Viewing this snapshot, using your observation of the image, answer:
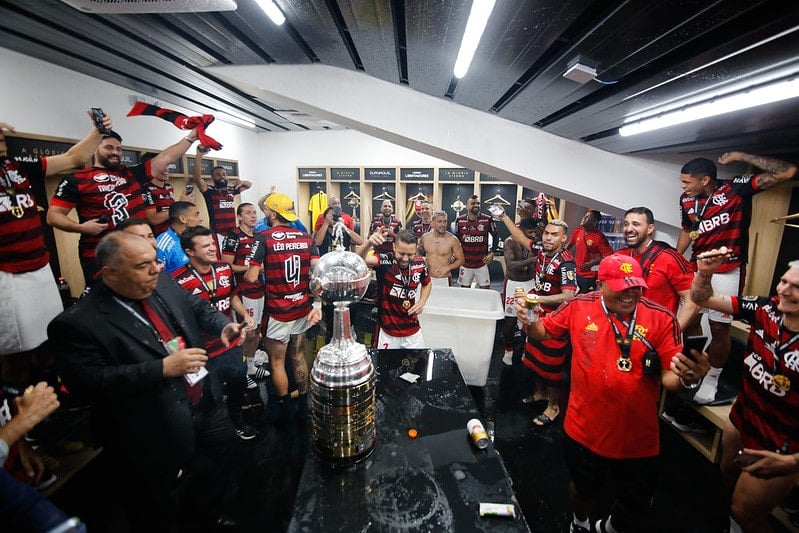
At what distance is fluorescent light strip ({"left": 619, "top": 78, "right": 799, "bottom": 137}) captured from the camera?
1477 millimetres

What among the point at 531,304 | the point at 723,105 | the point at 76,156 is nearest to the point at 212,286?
the point at 76,156

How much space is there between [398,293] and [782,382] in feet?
6.94

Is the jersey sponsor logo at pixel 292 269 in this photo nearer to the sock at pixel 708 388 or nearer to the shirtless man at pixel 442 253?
the shirtless man at pixel 442 253

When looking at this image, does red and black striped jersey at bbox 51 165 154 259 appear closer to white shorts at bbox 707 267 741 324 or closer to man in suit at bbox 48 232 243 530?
man in suit at bbox 48 232 243 530

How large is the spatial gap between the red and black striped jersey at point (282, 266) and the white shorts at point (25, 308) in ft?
4.14

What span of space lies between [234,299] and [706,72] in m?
3.24

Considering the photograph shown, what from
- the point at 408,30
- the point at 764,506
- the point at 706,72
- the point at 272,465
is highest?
the point at 408,30

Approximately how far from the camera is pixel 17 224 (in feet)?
6.72

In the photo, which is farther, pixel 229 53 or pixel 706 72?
pixel 229 53

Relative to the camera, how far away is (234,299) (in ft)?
9.21

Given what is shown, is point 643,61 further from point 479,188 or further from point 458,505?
point 479,188

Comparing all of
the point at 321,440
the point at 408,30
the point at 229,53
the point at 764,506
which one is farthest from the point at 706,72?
the point at 229,53

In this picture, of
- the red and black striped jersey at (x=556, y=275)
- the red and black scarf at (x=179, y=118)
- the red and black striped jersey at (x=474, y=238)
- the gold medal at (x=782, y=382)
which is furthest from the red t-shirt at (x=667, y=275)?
the red and black scarf at (x=179, y=118)

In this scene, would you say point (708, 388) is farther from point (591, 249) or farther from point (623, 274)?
point (591, 249)
